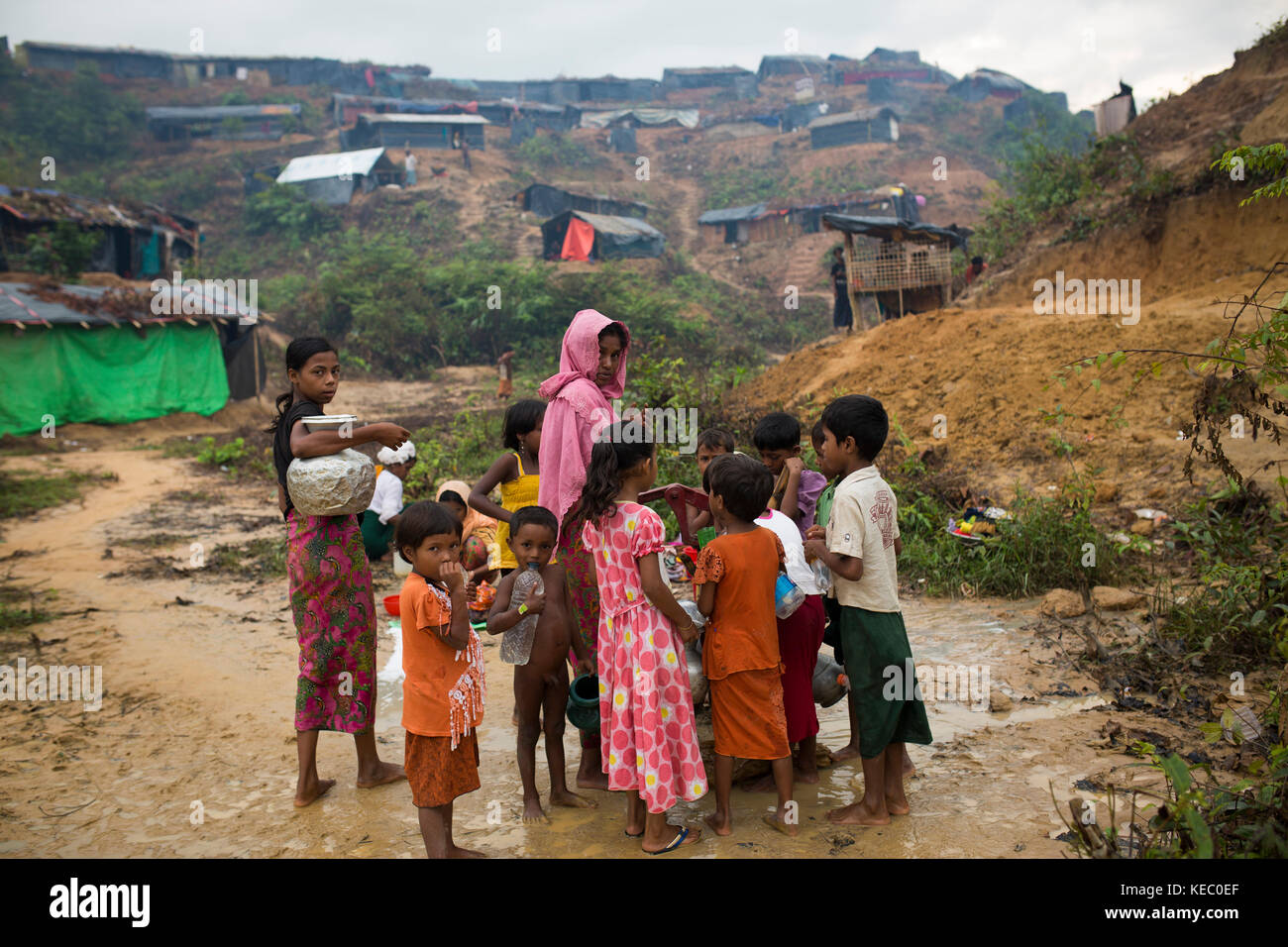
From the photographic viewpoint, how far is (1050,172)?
555 inches

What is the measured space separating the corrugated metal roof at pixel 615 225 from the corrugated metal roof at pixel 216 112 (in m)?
16.7

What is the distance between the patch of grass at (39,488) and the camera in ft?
30.7

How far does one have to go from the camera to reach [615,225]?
98.7ft

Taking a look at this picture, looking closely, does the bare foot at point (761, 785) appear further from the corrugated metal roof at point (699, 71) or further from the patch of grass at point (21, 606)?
the corrugated metal roof at point (699, 71)

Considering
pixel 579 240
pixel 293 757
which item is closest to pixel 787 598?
pixel 293 757

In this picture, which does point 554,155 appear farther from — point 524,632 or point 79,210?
point 524,632

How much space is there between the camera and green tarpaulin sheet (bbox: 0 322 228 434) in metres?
13.6

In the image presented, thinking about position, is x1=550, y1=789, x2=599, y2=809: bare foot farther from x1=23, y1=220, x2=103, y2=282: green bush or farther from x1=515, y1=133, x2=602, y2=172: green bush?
x1=515, y1=133, x2=602, y2=172: green bush

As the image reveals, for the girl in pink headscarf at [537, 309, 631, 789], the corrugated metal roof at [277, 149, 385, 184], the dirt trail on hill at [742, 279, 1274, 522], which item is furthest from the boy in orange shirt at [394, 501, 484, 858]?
the corrugated metal roof at [277, 149, 385, 184]

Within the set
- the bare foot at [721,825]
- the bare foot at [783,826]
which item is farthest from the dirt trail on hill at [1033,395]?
the bare foot at [721,825]

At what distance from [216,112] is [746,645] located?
4190cm

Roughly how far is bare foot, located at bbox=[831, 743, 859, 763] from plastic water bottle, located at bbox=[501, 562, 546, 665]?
1.37m

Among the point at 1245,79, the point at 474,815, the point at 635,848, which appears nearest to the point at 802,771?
the point at 635,848
